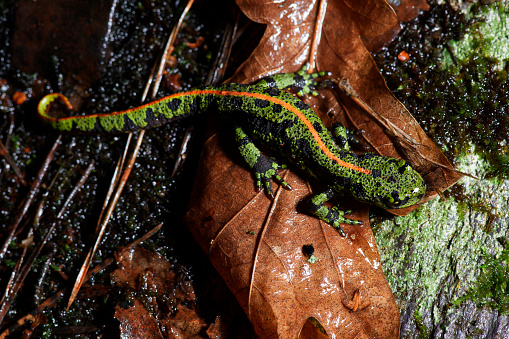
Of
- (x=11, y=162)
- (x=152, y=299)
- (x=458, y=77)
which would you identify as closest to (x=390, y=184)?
(x=458, y=77)

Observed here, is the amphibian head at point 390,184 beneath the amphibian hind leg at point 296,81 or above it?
beneath

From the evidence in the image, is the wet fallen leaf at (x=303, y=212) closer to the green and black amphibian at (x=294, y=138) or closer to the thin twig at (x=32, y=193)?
the green and black amphibian at (x=294, y=138)

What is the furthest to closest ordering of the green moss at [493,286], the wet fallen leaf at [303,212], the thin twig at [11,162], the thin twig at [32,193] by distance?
the thin twig at [11,162], the thin twig at [32,193], the green moss at [493,286], the wet fallen leaf at [303,212]

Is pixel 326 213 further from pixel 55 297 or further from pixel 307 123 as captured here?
pixel 55 297

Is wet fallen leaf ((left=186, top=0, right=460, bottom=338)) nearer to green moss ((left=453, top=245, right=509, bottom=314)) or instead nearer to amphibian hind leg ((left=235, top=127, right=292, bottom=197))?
amphibian hind leg ((left=235, top=127, right=292, bottom=197))

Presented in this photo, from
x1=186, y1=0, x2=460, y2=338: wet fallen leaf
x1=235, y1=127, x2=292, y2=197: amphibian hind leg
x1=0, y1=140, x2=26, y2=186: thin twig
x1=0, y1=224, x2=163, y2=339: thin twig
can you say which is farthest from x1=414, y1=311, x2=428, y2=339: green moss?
x1=0, y1=140, x2=26, y2=186: thin twig

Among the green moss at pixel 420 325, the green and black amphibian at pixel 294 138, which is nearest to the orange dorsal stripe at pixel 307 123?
the green and black amphibian at pixel 294 138

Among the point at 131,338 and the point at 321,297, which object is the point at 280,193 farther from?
the point at 131,338

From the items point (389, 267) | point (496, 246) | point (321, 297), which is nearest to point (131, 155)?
point (321, 297)
